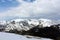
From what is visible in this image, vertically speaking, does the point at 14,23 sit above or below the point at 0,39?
above

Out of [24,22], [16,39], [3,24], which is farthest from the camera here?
[3,24]

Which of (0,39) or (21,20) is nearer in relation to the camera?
(0,39)

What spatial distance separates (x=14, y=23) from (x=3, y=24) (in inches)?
203

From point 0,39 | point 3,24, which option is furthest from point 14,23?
point 0,39

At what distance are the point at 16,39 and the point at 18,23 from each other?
34019 millimetres

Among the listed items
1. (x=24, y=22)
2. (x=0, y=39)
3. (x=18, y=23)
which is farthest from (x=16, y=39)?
(x=18, y=23)

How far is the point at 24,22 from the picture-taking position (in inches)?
1796

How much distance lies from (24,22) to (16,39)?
1223 inches

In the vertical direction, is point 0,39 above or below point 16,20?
below

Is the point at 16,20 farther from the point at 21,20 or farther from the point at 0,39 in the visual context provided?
the point at 0,39

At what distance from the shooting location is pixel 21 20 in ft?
157

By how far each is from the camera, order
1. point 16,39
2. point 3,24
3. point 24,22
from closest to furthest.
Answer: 1. point 16,39
2. point 24,22
3. point 3,24

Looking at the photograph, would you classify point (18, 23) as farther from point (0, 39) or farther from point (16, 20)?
point (0, 39)

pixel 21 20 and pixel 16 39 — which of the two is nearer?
pixel 16 39
